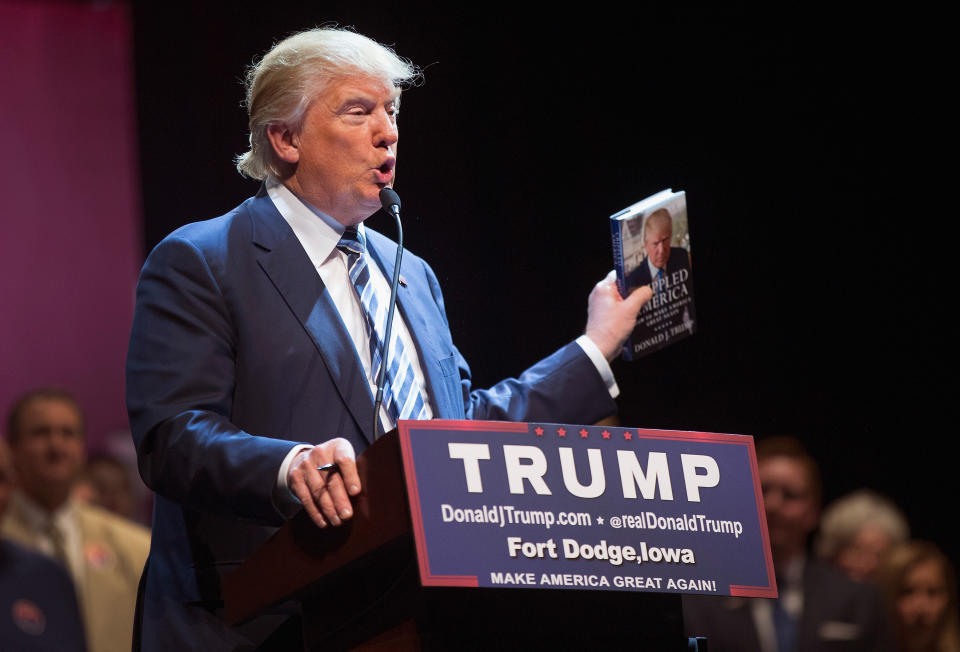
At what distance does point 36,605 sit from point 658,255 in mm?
1796

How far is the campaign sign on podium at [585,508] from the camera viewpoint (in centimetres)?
148

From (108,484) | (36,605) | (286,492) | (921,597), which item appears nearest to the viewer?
(286,492)

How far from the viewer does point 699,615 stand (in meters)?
3.73

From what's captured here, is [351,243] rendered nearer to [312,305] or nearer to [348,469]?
[312,305]

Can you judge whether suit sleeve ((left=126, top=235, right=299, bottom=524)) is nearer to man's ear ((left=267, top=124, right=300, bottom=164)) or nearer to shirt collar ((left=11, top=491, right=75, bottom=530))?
man's ear ((left=267, top=124, right=300, bottom=164))

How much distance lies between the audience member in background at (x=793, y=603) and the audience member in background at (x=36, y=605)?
5.81ft

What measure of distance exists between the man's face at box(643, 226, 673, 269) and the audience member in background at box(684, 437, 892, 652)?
175cm

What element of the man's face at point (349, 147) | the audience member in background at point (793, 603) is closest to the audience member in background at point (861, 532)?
the audience member in background at point (793, 603)

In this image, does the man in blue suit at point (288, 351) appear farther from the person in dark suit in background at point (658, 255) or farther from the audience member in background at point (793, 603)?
the audience member in background at point (793, 603)

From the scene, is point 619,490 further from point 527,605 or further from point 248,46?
point 248,46

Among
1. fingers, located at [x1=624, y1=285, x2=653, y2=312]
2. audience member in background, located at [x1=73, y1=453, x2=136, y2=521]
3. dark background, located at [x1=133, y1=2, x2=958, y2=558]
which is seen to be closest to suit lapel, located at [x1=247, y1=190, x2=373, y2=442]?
fingers, located at [x1=624, y1=285, x2=653, y2=312]

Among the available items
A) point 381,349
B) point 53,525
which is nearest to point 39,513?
point 53,525

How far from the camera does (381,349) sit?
2.09m

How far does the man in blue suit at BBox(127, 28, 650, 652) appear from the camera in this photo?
1.79 metres
